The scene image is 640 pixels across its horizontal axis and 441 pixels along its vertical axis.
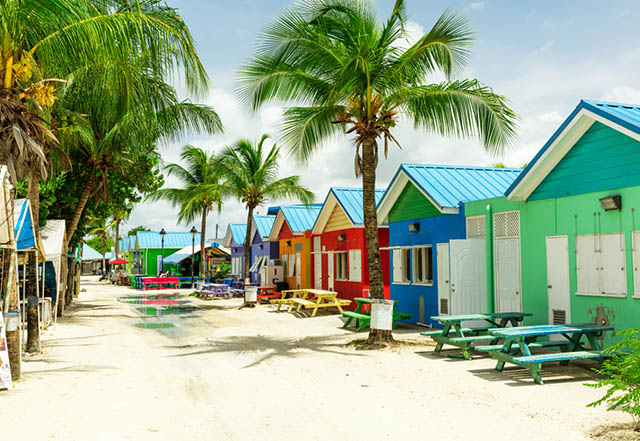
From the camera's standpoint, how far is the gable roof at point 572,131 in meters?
8.83

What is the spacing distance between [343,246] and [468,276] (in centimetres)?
794

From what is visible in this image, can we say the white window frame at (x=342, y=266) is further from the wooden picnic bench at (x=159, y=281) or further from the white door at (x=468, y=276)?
the wooden picnic bench at (x=159, y=281)

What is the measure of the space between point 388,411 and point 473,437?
1216mm

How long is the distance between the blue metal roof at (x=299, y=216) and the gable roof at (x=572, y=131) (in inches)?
559

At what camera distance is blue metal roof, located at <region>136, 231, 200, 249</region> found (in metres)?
53.0

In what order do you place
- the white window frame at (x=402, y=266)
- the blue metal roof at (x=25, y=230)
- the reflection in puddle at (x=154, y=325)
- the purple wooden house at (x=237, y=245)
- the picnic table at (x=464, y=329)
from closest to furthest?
1. the picnic table at (x=464, y=329)
2. the blue metal roof at (x=25, y=230)
3. the reflection in puddle at (x=154, y=325)
4. the white window frame at (x=402, y=266)
5. the purple wooden house at (x=237, y=245)

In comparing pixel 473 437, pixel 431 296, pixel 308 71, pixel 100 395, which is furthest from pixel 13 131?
Answer: pixel 431 296

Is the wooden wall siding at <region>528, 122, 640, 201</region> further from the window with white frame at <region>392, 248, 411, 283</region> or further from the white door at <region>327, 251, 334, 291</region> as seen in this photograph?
the white door at <region>327, 251, 334, 291</region>

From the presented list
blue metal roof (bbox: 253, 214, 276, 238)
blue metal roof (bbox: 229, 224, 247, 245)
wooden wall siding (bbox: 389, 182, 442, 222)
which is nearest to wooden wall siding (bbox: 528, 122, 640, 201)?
wooden wall siding (bbox: 389, 182, 442, 222)

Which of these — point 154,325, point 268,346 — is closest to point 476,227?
point 268,346

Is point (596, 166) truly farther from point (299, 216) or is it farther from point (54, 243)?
point (299, 216)

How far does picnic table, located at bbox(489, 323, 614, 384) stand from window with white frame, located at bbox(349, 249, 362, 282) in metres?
9.38

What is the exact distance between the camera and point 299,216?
25.7 metres

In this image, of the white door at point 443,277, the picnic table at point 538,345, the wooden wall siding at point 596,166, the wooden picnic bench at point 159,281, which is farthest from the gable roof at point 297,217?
the picnic table at point 538,345
